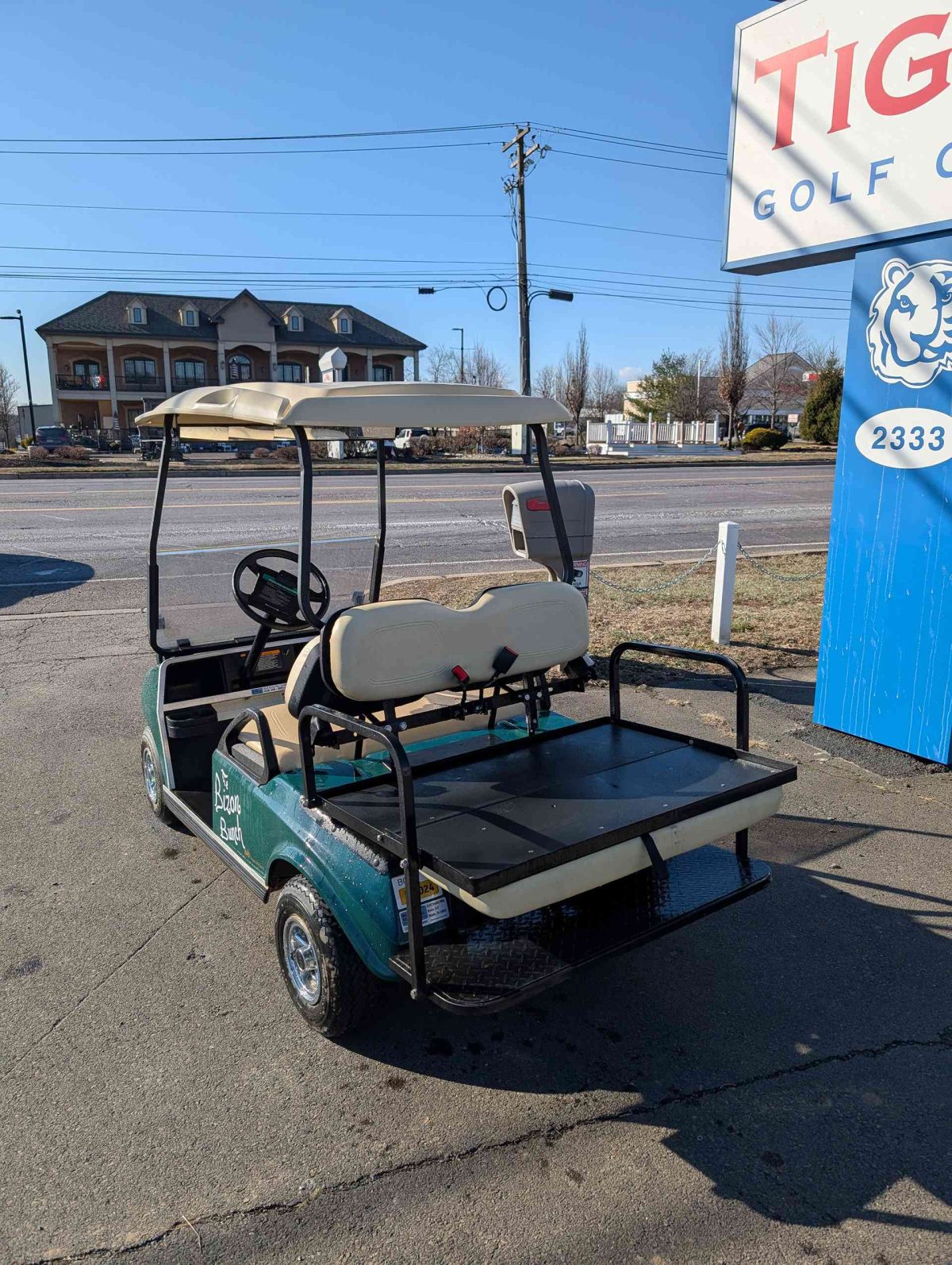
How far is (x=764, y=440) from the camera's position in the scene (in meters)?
48.9

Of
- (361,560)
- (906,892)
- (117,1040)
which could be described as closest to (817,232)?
(361,560)

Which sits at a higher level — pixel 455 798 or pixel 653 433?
pixel 653 433

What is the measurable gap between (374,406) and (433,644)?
2.57ft

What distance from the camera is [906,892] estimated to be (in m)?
3.80

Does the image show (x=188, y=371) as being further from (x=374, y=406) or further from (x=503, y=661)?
(x=503, y=661)

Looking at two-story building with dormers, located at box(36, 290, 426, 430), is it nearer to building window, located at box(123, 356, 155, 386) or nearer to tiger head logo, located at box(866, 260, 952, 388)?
building window, located at box(123, 356, 155, 386)

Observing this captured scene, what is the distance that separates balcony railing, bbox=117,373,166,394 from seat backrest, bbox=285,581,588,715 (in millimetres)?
59800

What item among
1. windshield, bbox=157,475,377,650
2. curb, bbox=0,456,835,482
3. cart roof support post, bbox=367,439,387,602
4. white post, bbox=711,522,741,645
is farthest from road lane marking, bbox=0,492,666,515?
cart roof support post, bbox=367,439,387,602

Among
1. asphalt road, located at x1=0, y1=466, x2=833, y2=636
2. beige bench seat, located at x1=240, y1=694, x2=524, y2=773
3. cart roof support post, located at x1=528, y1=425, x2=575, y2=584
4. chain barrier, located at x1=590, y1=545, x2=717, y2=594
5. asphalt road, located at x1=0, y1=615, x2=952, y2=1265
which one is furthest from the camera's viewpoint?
chain barrier, located at x1=590, y1=545, x2=717, y2=594

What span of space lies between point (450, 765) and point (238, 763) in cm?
83

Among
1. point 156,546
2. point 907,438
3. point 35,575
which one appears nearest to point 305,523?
point 156,546

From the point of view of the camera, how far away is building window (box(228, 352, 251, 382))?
191ft

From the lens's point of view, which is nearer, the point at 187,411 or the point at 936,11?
the point at 187,411

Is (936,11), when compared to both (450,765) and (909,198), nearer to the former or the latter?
(909,198)
